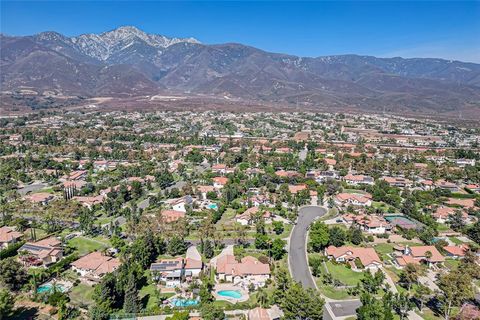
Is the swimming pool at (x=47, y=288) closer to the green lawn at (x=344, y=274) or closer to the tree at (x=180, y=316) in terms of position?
the tree at (x=180, y=316)

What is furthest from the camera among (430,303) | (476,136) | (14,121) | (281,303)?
(14,121)

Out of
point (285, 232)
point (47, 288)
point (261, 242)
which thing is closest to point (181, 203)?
point (285, 232)

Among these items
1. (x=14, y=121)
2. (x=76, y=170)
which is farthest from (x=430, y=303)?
(x=14, y=121)

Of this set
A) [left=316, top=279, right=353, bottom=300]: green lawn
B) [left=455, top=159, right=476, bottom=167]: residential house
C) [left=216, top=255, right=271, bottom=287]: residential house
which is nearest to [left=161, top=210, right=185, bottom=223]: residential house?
[left=216, top=255, right=271, bottom=287]: residential house

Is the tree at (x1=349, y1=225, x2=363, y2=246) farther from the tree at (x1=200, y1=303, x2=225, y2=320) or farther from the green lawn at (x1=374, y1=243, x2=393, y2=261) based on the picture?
the tree at (x1=200, y1=303, x2=225, y2=320)

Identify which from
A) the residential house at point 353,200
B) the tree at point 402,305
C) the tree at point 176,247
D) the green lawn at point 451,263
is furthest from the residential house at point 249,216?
the tree at point 402,305

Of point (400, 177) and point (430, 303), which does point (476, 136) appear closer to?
point (400, 177)
